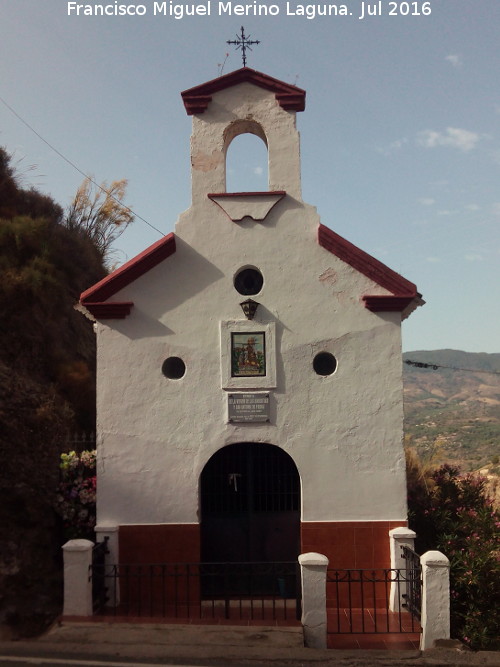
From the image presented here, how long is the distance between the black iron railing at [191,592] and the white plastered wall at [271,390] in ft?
2.63

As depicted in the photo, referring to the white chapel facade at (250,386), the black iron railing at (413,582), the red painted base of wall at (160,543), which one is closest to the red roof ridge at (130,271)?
the white chapel facade at (250,386)

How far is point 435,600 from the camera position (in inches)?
326

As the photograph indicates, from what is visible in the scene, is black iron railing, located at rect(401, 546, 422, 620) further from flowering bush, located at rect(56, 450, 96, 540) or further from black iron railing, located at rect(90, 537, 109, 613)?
flowering bush, located at rect(56, 450, 96, 540)

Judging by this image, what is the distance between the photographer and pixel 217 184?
10.6 metres

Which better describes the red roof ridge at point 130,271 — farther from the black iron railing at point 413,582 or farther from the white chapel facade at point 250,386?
the black iron railing at point 413,582

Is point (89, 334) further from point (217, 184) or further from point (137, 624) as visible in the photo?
point (137, 624)

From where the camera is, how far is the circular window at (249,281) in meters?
10.4

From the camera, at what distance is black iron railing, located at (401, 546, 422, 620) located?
29.2 feet

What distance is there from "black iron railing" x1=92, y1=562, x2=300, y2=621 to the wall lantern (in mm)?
3683

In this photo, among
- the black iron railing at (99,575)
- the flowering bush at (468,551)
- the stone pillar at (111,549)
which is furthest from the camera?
the stone pillar at (111,549)

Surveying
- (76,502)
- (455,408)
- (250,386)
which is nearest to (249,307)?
(250,386)

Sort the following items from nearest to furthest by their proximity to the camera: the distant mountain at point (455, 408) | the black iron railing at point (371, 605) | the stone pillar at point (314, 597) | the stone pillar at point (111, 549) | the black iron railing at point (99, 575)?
the stone pillar at point (314, 597) → the black iron railing at point (371, 605) → the black iron railing at point (99, 575) → the stone pillar at point (111, 549) → the distant mountain at point (455, 408)

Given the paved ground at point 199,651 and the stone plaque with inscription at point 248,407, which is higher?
the stone plaque with inscription at point 248,407

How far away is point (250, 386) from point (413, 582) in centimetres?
364
